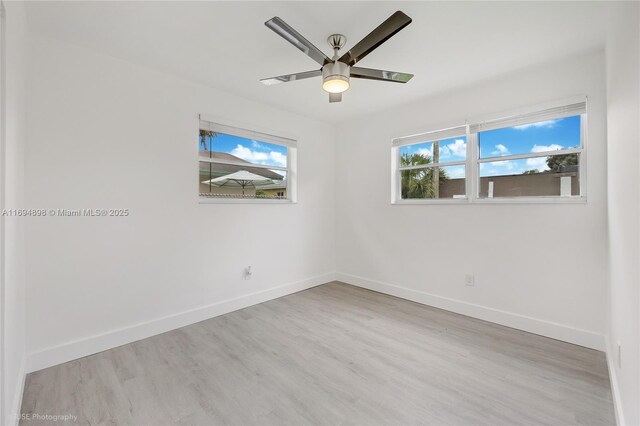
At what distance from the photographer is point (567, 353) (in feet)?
7.57

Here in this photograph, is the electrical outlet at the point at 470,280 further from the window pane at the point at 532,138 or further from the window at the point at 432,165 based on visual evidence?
the window pane at the point at 532,138

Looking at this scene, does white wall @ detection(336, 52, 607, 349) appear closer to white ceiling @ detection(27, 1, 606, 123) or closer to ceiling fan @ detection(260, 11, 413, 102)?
white ceiling @ detection(27, 1, 606, 123)

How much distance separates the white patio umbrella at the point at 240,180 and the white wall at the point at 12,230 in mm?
1614

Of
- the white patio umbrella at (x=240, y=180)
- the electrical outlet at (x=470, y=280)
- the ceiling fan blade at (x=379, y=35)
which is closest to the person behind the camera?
the ceiling fan blade at (x=379, y=35)

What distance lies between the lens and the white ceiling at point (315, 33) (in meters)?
1.86

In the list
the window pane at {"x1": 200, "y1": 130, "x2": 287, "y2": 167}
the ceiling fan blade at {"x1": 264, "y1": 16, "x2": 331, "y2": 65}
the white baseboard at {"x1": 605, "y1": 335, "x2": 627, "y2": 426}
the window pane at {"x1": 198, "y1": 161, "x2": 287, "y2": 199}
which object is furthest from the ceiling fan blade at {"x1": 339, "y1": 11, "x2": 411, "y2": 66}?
the white baseboard at {"x1": 605, "y1": 335, "x2": 627, "y2": 426}

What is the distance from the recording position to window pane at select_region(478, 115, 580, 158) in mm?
2592

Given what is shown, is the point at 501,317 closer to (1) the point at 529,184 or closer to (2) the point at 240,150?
(1) the point at 529,184

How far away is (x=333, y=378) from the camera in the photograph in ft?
6.54

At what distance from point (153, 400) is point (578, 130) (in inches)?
157

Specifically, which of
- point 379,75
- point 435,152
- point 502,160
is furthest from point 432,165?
point 379,75

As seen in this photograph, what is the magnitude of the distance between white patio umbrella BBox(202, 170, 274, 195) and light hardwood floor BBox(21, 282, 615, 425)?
5.08 feet

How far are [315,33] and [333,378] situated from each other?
254 cm

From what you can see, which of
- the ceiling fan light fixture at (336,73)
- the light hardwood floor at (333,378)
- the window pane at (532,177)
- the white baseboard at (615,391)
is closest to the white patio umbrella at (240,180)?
the light hardwood floor at (333,378)
